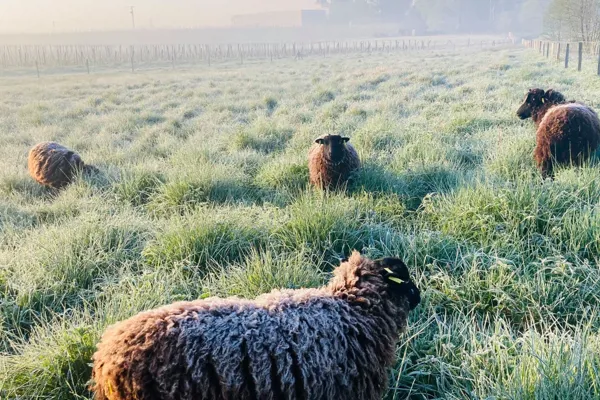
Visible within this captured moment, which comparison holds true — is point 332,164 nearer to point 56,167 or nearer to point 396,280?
point 396,280

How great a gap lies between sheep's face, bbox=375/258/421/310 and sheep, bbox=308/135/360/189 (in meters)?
3.08

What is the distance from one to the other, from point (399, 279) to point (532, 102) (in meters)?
6.60

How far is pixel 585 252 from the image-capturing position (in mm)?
3516

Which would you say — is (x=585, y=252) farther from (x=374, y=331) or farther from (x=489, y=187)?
(x=374, y=331)

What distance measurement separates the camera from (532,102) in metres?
7.64

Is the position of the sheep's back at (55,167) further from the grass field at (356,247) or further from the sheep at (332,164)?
the sheep at (332,164)

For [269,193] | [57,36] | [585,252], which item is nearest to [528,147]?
[585,252]

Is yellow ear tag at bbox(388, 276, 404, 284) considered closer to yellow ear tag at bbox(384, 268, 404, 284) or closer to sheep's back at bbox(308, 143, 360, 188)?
yellow ear tag at bbox(384, 268, 404, 284)

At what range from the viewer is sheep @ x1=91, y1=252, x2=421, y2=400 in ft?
6.20

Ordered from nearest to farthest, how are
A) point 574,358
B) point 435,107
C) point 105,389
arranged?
point 105,389 → point 574,358 → point 435,107

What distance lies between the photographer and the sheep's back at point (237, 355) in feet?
6.19

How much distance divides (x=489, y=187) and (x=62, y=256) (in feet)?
13.3

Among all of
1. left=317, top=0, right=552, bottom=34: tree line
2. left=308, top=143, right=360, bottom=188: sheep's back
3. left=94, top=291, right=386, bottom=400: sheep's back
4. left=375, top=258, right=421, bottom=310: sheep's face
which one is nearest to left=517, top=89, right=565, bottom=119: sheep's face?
left=308, top=143, right=360, bottom=188: sheep's back

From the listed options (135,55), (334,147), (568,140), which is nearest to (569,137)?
(568,140)
